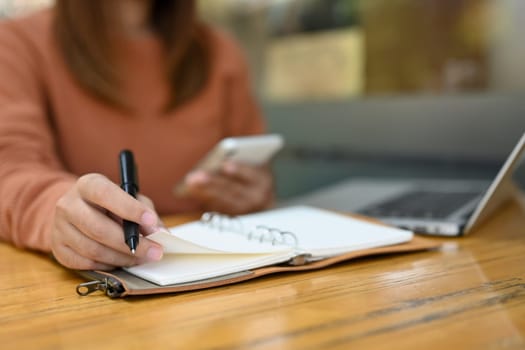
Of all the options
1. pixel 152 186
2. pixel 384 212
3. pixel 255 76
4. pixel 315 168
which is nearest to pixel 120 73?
pixel 152 186

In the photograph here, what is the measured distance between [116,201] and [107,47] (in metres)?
0.59

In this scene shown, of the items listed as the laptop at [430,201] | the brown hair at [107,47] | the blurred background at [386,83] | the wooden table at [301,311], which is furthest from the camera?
the blurred background at [386,83]

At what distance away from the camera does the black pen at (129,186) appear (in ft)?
1.61

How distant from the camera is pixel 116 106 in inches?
39.5

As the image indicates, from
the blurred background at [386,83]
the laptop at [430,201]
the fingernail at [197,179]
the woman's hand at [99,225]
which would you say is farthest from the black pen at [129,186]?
the blurred background at [386,83]

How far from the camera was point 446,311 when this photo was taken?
440 millimetres

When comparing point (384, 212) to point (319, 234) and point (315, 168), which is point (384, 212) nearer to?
point (319, 234)

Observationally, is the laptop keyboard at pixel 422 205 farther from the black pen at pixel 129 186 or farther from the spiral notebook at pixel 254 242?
the black pen at pixel 129 186

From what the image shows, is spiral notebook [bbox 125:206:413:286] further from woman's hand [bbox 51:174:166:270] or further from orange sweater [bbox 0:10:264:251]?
orange sweater [bbox 0:10:264:251]

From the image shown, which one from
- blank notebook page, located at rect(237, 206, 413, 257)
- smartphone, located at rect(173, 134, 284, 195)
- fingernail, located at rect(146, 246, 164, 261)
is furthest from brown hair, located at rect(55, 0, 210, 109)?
fingernail, located at rect(146, 246, 164, 261)

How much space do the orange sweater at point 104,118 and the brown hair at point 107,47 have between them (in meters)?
0.02

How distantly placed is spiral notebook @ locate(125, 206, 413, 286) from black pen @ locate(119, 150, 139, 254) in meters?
0.02

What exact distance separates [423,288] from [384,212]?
0.34 metres

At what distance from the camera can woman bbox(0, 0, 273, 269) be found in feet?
2.39
